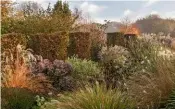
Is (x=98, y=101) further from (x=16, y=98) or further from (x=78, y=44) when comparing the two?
(x=78, y=44)

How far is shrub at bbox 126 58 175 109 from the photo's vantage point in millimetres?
6895

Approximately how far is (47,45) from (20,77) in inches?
141

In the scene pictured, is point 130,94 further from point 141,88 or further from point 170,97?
point 170,97

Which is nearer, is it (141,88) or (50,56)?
(141,88)

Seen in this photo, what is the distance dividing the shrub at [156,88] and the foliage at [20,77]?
335cm

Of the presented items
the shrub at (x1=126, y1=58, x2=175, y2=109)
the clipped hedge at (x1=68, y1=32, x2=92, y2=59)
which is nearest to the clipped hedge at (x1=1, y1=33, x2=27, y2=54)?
the clipped hedge at (x1=68, y1=32, x2=92, y2=59)

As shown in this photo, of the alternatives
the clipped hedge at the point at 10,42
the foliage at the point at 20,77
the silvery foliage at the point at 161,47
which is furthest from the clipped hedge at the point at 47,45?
the silvery foliage at the point at 161,47

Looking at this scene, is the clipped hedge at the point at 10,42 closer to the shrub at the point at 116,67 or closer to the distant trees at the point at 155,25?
the shrub at the point at 116,67

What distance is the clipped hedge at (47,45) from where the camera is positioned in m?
13.3

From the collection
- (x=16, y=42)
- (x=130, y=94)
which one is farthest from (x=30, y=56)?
(x=130, y=94)

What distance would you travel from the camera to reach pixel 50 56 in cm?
1342

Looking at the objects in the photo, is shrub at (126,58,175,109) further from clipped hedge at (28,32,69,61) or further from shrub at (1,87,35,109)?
clipped hedge at (28,32,69,61)

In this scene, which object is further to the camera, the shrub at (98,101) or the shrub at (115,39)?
the shrub at (115,39)

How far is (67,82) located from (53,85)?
398 mm
